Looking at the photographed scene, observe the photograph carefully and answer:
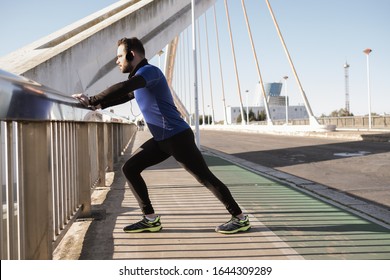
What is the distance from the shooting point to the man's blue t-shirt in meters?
3.13

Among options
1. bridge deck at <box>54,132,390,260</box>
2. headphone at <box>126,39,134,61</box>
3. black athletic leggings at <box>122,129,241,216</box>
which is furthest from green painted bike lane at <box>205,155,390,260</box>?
headphone at <box>126,39,134,61</box>

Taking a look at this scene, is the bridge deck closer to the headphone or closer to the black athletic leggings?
the black athletic leggings

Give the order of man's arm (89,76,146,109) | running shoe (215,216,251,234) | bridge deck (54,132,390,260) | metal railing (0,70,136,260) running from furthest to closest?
running shoe (215,216,251,234) → bridge deck (54,132,390,260) → man's arm (89,76,146,109) → metal railing (0,70,136,260)

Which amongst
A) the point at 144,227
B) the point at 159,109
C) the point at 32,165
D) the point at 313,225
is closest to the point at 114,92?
the point at 159,109

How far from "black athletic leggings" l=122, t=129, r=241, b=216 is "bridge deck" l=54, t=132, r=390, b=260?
31 cm

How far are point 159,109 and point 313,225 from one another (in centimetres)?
168

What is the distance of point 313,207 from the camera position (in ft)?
14.8

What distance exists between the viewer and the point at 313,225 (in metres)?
3.67

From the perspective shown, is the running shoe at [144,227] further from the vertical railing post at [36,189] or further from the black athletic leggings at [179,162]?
the vertical railing post at [36,189]

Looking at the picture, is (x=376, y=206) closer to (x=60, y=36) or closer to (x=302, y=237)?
(x=302, y=237)

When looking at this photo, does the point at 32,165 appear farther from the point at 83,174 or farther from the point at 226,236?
the point at 83,174
